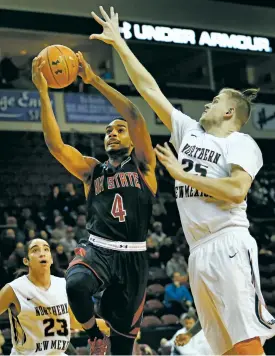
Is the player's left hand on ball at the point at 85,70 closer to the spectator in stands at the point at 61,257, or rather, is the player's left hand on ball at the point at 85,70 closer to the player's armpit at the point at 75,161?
the player's armpit at the point at 75,161

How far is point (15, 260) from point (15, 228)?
1470 mm

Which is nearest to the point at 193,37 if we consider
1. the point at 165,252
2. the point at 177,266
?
the point at 165,252

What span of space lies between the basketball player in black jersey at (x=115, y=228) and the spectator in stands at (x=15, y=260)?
7.40 meters

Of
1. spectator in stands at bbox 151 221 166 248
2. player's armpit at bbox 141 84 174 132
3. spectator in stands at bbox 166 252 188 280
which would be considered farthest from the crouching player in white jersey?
spectator in stands at bbox 151 221 166 248

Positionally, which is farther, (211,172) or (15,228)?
(15,228)

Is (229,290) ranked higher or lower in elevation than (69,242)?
lower

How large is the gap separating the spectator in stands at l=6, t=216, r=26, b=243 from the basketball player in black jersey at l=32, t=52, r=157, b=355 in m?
8.43

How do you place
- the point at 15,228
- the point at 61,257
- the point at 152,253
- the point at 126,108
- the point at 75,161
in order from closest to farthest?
the point at 126,108 < the point at 75,161 < the point at 61,257 < the point at 15,228 < the point at 152,253

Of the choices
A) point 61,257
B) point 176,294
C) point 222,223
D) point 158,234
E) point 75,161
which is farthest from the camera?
point 158,234

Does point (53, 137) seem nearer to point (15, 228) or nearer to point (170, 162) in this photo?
point (170, 162)

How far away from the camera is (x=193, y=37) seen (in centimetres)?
1762

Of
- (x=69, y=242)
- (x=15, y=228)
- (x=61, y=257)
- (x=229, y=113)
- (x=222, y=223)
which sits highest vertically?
(x=229, y=113)

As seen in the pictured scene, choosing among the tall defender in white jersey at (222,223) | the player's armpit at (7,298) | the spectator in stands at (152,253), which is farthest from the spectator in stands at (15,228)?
the tall defender in white jersey at (222,223)

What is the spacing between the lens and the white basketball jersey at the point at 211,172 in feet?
13.2
